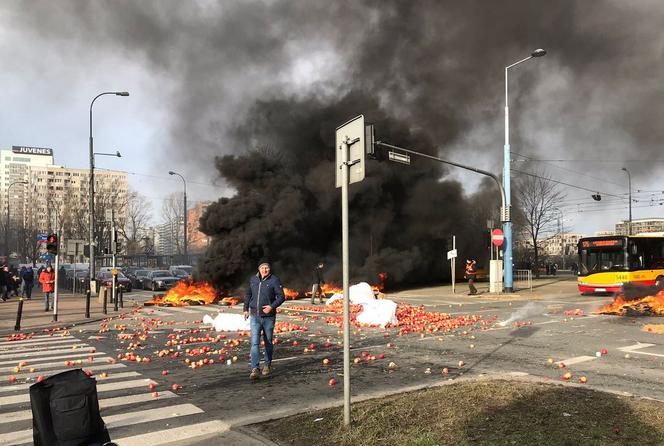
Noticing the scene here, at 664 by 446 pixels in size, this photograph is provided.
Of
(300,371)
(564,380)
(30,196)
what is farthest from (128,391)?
(30,196)

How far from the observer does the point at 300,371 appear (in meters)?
7.75

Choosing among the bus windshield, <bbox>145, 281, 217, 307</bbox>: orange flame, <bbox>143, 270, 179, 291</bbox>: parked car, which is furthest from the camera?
<bbox>143, 270, 179, 291</bbox>: parked car

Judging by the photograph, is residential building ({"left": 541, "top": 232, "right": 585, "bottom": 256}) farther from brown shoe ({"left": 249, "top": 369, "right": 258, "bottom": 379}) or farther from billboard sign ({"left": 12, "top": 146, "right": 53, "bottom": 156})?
billboard sign ({"left": 12, "top": 146, "right": 53, "bottom": 156})

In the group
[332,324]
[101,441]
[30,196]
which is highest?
A: [30,196]

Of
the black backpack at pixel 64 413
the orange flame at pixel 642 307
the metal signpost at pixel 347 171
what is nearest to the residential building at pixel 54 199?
the orange flame at pixel 642 307

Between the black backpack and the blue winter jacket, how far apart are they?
4.58 m

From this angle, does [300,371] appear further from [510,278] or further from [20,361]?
[510,278]

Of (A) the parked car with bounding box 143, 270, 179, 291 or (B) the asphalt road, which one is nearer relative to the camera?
(B) the asphalt road

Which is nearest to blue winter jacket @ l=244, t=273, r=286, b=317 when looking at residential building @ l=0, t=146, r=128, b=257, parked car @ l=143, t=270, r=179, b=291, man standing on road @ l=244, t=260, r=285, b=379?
man standing on road @ l=244, t=260, r=285, b=379

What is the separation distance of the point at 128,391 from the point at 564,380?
576 cm

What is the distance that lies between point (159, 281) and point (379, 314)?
22981 millimetres

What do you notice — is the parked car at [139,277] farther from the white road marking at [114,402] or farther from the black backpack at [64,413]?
the black backpack at [64,413]

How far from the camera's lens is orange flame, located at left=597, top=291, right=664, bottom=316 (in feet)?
46.5

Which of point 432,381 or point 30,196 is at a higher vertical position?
point 30,196
